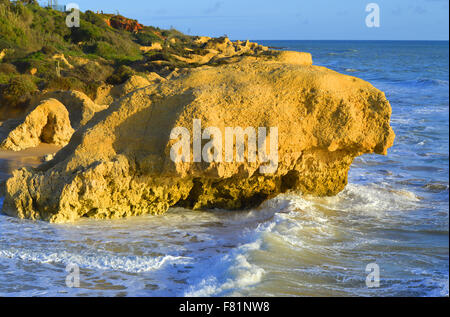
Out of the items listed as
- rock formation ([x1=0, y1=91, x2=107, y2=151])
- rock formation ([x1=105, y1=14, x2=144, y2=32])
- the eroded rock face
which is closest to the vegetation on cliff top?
rock formation ([x1=0, y1=91, x2=107, y2=151])

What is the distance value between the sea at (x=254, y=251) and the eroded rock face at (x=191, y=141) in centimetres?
32

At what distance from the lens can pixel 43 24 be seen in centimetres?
3691

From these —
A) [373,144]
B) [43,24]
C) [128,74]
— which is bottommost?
[373,144]

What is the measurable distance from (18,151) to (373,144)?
7.54m

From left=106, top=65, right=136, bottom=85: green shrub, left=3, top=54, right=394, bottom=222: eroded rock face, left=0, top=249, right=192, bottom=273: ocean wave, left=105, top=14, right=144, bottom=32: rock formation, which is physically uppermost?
left=105, top=14, right=144, bottom=32: rock formation

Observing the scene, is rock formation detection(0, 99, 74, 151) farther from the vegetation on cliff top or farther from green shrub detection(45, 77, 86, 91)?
green shrub detection(45, 77, 86, 91)

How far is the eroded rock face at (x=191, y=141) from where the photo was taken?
7062mm

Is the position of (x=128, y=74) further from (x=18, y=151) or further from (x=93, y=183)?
(x=93, y=183)

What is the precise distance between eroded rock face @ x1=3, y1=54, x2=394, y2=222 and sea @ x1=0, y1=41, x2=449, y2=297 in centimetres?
32

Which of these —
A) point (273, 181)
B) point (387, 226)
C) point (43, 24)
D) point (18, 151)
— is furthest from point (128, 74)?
point (43, 24)

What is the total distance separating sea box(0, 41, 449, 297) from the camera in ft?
16.7

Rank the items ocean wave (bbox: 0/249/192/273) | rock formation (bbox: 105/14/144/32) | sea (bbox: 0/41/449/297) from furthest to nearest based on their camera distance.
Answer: rock formation (bbox: 105/14/144/32)
ocean wave (bbox: 0/249/192/273)
sea (bbox: 0/41/449/297)

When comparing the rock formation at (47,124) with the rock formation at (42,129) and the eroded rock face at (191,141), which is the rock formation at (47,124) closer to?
the rock formation at (42,129)
